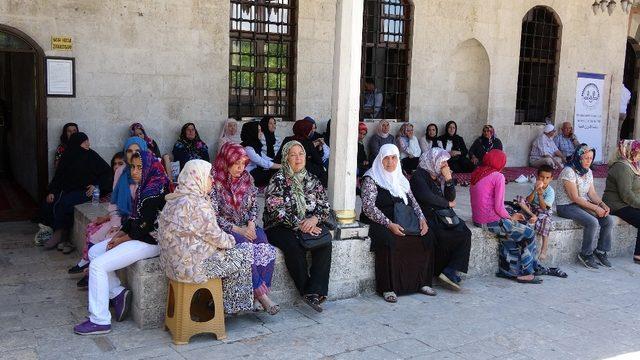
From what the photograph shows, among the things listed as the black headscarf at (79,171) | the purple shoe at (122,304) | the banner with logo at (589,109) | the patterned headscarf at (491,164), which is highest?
the banner with logo at (589,109)

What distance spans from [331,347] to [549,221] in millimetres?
3117

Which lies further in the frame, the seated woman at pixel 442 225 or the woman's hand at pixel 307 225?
the seated woman at pixel 442 225

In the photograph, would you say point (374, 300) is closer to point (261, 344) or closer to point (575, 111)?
point (261, 344)

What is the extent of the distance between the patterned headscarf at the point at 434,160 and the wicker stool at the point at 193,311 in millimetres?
2290

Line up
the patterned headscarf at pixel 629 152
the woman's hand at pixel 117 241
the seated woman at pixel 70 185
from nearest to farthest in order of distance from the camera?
1. the woman's hand at pixel 117 241
2. the seated woman at pixel 70 185
3. the patterned headscarf at pixel 629 152

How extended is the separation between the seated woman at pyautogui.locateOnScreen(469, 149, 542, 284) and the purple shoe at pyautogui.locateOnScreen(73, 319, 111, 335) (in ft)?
11.5

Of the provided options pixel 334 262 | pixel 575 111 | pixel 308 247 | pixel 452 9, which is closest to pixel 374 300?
pixel 334 262

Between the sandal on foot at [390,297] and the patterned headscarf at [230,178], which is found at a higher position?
the patterned headscarf at [230,178]

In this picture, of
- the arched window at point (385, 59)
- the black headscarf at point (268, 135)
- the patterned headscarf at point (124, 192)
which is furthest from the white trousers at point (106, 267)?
the arched window at point (385, 59)

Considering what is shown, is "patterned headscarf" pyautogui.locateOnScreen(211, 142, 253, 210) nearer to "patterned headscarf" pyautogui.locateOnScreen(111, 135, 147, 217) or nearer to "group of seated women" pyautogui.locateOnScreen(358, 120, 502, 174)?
"patterned headscarf" pyautogui.locateOnScreen(111, 135, 147, 217)

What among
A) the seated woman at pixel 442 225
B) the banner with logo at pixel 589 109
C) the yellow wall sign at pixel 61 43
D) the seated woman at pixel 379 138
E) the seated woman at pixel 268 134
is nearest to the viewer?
the seated woman at pixel 442 225

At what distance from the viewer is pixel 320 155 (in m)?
8.31

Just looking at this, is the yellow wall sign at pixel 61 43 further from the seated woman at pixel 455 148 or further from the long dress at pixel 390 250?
the seated woman at pixel 455 148

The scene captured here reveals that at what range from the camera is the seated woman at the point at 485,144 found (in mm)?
Answer: 10906
